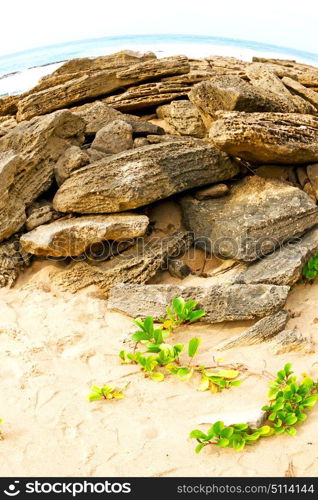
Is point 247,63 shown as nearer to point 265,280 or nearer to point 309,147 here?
point 309,147

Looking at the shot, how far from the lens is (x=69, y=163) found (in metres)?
8.35

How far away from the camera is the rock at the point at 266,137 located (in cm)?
751

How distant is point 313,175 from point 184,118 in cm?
278

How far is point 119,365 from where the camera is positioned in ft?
18.6

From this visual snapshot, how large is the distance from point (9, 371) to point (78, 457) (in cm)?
165

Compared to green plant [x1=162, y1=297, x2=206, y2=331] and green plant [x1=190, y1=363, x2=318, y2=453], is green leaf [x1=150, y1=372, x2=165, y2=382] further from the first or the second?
green plant [x1=190, y1=363, x2=318, y2=453]

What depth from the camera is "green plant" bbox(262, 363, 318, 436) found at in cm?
450

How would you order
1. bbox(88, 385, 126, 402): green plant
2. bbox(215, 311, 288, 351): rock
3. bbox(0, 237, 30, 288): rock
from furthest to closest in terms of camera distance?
bbox(0, 237, 30, 288): rock, bbox(215, 311, 288, 351): rock, bbox(88, 385, 126, 402): green plant

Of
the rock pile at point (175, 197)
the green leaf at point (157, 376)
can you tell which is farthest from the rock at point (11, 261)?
the green leaf at point (157, 376)

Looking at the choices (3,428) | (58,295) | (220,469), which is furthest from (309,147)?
(3,428)

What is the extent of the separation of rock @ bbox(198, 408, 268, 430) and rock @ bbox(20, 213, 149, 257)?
327 cm

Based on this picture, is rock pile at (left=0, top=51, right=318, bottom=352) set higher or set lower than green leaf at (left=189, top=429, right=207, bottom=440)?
higher

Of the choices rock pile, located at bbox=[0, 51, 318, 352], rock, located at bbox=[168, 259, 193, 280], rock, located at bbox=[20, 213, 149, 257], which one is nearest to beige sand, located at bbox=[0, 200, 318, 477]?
rock pile, located at bbox=[0, 51, 318, 352]

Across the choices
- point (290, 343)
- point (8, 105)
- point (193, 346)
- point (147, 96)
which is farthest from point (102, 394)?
point (8, 105)
